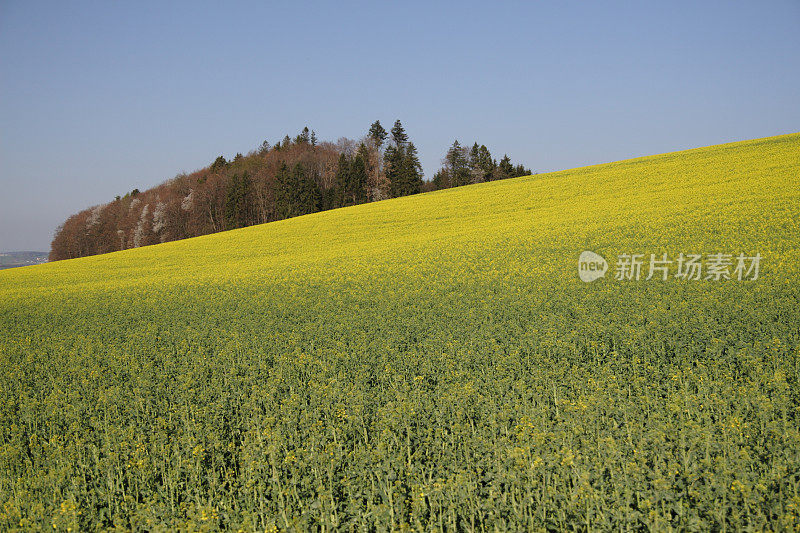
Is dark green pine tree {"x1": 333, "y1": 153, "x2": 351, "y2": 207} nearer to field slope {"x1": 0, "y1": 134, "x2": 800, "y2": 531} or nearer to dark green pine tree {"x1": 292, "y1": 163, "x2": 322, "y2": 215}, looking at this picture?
dark green pine tree {"x1": 292, "y1": 163, "x2": 322, "y2": 215}

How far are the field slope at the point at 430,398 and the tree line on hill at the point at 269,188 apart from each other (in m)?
56.5

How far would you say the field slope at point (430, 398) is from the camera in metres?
5.66

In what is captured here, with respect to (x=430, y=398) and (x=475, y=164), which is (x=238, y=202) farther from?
(x=430, y=398)

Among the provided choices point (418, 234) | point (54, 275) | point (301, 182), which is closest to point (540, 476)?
point (418, 234)

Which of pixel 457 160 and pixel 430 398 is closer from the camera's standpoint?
pixel 430 398

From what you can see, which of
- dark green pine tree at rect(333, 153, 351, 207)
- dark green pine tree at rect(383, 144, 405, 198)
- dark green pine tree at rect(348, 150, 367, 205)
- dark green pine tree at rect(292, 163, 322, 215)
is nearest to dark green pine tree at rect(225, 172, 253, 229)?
dark green pine tree at rect(292, 163, 322, 215)

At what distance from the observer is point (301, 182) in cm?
7994

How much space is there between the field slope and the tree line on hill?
56534 millimetres

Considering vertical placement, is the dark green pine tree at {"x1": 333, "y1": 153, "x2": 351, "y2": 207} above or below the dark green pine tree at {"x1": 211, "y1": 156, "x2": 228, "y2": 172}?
below

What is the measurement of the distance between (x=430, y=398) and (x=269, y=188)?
8260 cm

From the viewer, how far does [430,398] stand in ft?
29.7

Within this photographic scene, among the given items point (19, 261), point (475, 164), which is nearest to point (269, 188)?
point (475, 164)

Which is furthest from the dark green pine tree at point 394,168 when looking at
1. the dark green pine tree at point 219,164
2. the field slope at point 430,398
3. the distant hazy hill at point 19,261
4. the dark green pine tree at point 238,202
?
the distant hazy hill at point 19,261

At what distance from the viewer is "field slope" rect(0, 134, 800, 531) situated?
5.66 metres
